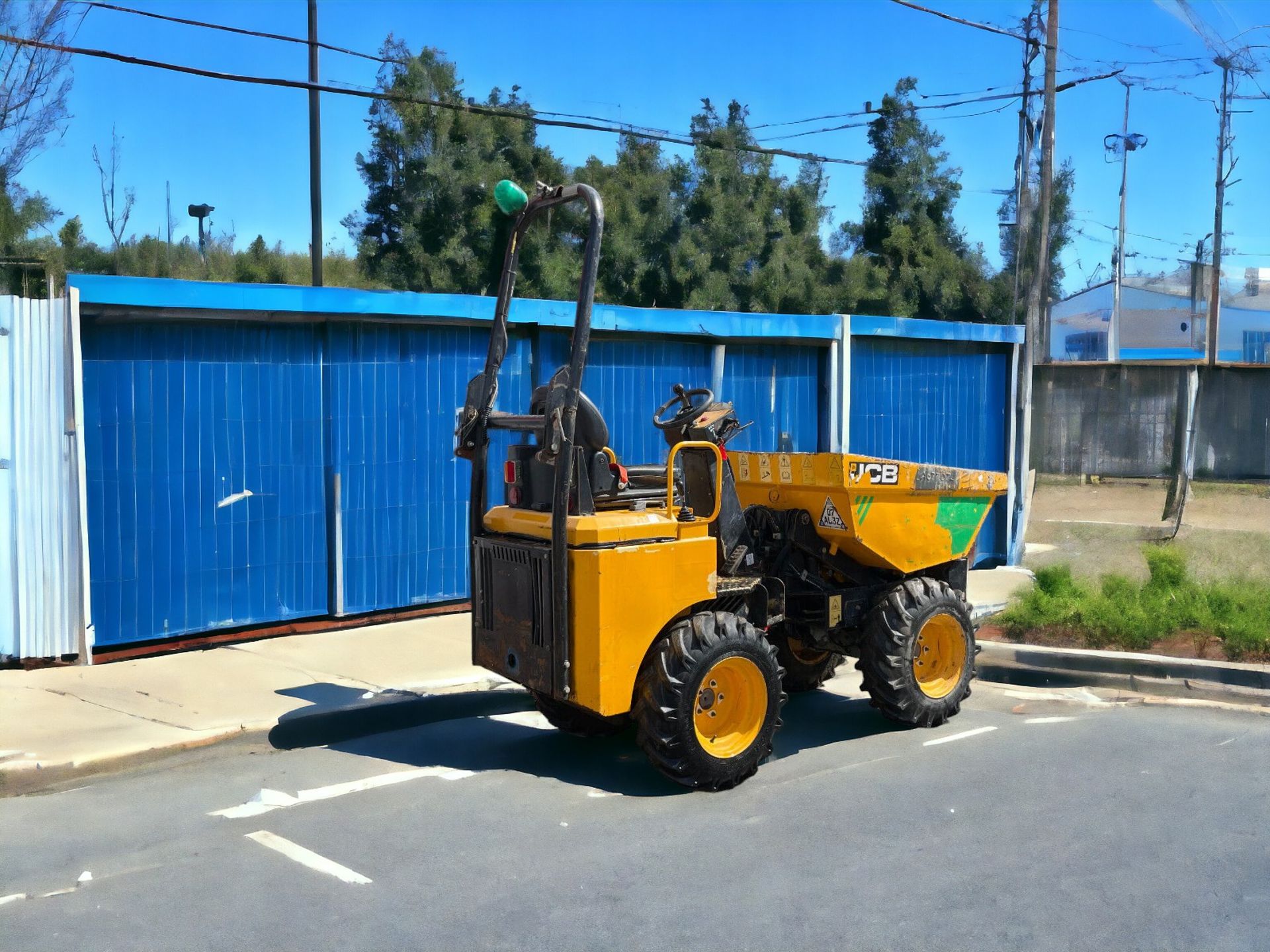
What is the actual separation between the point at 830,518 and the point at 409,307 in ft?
13.9

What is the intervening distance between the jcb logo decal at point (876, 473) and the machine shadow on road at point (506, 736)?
154cm

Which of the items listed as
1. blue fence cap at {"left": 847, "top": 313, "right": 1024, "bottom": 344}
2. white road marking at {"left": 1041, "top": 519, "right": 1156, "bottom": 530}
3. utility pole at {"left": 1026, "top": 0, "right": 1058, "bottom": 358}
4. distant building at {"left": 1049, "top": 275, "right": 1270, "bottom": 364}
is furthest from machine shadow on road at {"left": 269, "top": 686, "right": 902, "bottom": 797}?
distant building at {"left": 1049, "top": 275, "right": 1270, "bottom": 364}

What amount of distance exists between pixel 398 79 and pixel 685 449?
22500mm

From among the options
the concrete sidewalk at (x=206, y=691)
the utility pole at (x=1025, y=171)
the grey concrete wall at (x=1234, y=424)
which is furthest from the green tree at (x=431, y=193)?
the concrete sidewalk at (x=206, y=691)

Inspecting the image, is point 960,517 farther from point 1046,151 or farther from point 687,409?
point 1046,151

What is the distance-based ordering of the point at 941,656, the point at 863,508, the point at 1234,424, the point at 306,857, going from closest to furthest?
the point at 306,857
the point at 863,508
the point at 941,656
the point at 1234,424

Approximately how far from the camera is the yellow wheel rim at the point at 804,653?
8008 mm

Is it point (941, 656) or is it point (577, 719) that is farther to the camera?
point (941, 656)

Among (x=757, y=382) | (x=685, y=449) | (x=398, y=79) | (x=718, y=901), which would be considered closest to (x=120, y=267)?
(x=398, y=79)

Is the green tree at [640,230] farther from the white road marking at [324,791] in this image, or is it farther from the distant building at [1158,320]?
the distant building at [1158,320]

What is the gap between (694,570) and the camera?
6.20m

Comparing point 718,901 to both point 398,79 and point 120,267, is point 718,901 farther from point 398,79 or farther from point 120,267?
point 120,267

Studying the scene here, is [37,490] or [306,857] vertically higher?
[37,490]

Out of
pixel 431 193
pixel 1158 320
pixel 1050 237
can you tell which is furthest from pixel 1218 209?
pixel 1158 320
